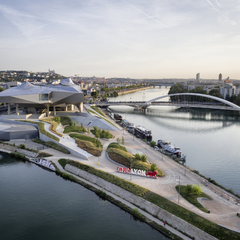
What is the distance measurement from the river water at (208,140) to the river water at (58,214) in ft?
44.9

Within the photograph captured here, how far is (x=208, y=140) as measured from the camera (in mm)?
48312

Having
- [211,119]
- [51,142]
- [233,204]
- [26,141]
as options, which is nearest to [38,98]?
[26,141]

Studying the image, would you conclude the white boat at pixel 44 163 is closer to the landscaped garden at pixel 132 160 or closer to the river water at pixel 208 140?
the landscaped garden at pixel 132 160

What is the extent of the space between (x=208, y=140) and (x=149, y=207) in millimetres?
32680

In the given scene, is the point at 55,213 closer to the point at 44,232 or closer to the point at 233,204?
the point at 44,232

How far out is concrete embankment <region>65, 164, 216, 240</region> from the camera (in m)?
16.4

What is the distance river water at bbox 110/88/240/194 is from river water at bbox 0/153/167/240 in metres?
13.7

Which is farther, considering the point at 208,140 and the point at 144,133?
the point at 144,133

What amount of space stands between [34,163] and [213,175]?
77.1 feet

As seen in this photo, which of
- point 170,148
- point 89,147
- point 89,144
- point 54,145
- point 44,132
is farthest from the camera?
point 44,132

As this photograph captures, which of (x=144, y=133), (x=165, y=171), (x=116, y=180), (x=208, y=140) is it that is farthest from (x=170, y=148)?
(x=208, y=140)

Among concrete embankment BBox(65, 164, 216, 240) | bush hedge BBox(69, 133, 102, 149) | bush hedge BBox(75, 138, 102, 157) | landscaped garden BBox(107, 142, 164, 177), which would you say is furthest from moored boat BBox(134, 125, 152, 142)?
concrete embankment BBox(65, 164, 216, 240)

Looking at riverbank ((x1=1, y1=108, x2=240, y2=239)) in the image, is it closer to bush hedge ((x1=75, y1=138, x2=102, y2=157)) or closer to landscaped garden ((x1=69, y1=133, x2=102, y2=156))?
bush hedge ((x1=75, y1=138, x2=102, y2=157))

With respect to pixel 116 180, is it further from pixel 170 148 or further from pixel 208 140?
pixel 208 140
